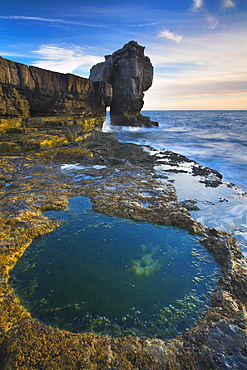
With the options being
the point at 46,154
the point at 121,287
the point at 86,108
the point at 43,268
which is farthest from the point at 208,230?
the point at 86,108

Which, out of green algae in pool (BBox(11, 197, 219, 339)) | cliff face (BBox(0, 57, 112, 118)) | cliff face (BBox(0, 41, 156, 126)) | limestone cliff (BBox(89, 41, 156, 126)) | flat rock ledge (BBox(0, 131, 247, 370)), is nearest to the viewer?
flat rock ledge (BBox(0, 131, 247, 370))

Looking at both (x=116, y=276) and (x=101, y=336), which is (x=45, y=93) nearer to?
(x=116, y=276)

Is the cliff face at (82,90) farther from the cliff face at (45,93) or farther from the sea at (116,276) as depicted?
the sea at (116,276)

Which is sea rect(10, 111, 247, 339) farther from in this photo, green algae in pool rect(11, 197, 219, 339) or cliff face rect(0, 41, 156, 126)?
cliff face rect(0, 41, 156, 126)

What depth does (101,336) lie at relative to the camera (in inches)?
77.6

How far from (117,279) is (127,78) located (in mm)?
31915

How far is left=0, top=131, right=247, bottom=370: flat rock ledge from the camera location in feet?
5.74

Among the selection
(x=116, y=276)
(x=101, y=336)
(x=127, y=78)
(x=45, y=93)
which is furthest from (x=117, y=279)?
(x=127, y=78)

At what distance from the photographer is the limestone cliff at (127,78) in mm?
29297

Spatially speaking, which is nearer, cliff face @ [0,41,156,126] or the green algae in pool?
the green algae in pool

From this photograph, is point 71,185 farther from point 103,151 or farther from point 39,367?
point 103,151

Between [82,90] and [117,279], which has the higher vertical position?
[82,90]

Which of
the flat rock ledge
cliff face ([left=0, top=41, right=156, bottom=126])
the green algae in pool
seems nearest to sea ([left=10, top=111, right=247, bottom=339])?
the green algae in pool

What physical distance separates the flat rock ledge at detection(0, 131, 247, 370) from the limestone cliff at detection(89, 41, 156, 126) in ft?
87.7
